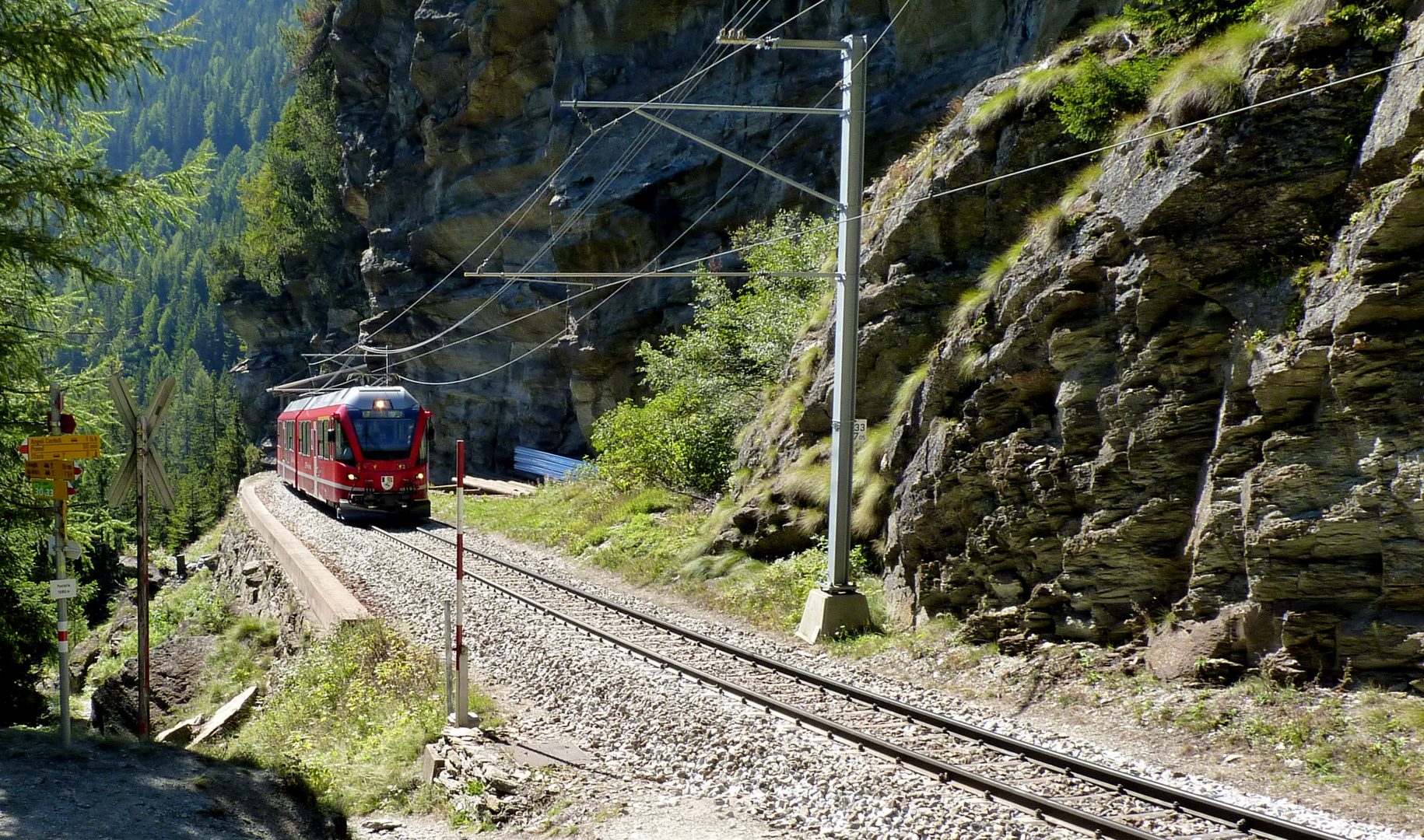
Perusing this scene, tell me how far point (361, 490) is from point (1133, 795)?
21148 millimetres

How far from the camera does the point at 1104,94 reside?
10828 mm

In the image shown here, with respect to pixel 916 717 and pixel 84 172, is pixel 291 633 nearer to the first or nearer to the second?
pixel 84 172

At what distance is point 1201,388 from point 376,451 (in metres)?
20.2

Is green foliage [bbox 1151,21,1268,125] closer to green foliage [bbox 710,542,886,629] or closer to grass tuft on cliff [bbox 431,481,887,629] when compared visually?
grass tuft on cliff [bbox 431,481,887,629]

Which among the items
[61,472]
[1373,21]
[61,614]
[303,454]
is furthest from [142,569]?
[303,454]

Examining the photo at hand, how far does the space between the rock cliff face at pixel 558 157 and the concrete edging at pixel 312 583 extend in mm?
14662

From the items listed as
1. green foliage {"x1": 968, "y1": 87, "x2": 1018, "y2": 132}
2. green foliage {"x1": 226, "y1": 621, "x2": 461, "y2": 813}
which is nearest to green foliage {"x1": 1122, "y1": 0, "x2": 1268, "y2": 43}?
green foliage {"x1": 968, "y1": 87, "x2": 1018, "y2": 132}

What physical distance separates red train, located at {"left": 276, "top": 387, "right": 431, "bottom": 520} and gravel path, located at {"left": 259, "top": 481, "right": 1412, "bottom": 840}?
11.5 metres

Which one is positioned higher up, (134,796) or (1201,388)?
(1201,388)

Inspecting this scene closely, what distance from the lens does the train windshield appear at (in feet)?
79.9

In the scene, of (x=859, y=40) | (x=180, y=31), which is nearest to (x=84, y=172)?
(x=180, y=31)

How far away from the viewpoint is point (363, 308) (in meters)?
57.6

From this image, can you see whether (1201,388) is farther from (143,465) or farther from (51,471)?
(51,471)

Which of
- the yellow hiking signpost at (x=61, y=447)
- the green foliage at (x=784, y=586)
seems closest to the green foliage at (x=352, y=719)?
the yellow hiking signpost at (x=61, y=447)
